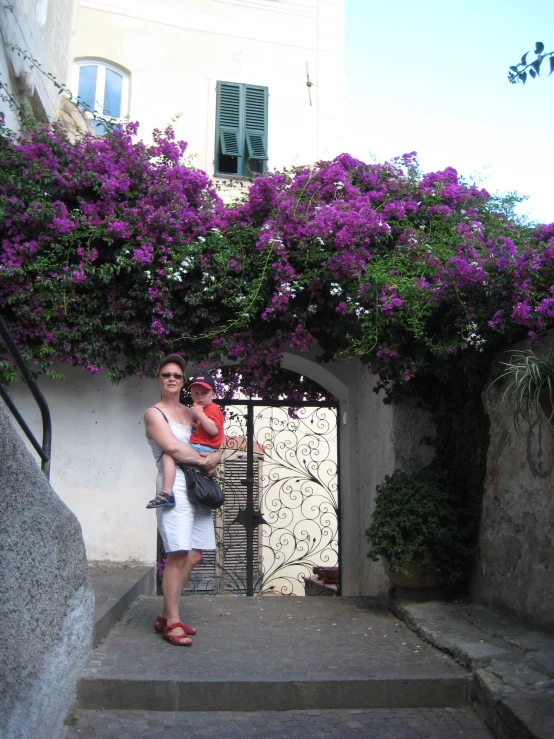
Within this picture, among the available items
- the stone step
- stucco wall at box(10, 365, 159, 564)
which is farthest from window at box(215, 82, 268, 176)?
the stone step

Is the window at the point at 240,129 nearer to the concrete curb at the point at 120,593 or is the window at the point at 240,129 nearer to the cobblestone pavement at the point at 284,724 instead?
the concrete curb at the point at 120,593

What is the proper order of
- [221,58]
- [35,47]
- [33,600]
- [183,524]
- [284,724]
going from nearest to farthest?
[33,600] → [284,724] → [183,524] → [35,47] → [221,58]

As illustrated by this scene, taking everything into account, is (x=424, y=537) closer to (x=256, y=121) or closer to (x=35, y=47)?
(x=35, y=47)

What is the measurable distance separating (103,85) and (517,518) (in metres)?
9.61

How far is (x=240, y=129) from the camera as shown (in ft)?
38.3

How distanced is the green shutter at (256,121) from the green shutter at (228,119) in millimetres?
159

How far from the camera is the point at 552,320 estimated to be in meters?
5.21

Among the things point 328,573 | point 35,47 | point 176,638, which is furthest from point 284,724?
point 35,47

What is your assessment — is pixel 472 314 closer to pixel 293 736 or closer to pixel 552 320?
pixel 552 320

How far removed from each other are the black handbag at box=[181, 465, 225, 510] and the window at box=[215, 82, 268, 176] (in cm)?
772

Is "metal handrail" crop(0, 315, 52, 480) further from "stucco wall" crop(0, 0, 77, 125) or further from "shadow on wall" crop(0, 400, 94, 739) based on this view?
"stucco wall" crop(0, 0, 77, 125)

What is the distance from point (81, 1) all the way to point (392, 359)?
28.9 ft

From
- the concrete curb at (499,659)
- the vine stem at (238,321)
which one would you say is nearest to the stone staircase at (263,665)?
the concrete curb at (499,659)

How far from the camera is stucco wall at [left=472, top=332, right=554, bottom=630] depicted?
→ 15.8 ft
